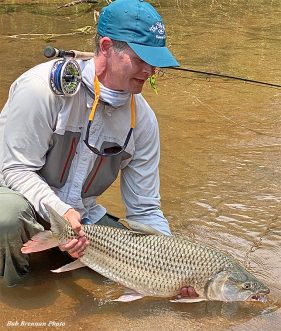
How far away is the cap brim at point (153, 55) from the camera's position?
2.79m

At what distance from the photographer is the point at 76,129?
305 centimetres

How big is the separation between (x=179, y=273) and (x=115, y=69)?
0.97m

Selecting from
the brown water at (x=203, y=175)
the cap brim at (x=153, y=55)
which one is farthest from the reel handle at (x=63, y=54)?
the brown water at (x=203, y=175)

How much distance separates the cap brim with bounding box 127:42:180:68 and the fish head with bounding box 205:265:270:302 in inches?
37.8

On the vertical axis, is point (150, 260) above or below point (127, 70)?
below

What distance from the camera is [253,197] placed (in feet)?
14.6

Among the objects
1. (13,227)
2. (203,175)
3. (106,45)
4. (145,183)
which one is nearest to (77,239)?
(13,227)

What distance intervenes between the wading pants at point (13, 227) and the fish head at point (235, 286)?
0.84m

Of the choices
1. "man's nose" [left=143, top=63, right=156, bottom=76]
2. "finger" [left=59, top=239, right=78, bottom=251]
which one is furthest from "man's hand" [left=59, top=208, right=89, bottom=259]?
"man's nose" [left=143, top=63, right=156, bottom=76]

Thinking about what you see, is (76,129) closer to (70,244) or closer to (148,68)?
(148,68)

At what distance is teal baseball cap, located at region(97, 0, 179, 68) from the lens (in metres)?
2.82

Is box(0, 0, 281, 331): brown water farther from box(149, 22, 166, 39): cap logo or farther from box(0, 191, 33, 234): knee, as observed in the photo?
box(149, 22, 166, 39): cap logo

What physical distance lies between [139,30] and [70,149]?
0.65 m

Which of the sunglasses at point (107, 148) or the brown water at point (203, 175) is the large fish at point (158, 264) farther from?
the sunglasses at point (107, 148)
